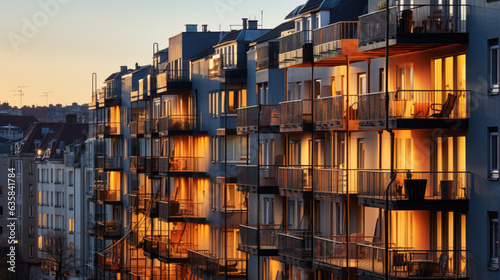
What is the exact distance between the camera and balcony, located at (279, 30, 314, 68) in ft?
128

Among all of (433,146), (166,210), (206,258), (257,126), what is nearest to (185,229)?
(166,210)

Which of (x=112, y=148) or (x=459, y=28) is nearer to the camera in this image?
(x=459, y=28)

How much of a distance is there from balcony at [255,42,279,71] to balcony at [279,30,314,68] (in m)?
4.05

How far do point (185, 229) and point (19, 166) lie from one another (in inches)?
2811

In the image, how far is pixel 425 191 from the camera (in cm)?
3105

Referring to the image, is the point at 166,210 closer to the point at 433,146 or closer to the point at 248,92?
the point at 248,92

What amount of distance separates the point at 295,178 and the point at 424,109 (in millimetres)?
10081

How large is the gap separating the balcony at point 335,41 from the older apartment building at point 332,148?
7 centimetres

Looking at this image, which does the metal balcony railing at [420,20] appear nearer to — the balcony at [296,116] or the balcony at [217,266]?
the balcony at [296,116]

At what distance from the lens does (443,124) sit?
100ft

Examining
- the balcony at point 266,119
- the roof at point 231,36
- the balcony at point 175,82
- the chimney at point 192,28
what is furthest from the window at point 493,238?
the chimney at point 192,28

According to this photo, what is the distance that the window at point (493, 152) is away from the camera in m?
29.0

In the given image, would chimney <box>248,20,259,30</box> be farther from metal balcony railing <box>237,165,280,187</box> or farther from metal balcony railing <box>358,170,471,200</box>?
metal balcony railing <box>358,170,471,200</box>

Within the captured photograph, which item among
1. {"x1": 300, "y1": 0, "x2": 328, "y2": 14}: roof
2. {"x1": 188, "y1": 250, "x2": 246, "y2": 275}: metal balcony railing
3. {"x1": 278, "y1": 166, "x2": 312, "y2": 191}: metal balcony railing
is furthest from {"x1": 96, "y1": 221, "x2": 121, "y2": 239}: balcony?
{"x1": 300, "y1": 0, "x2": 328, "y2": 14}: roof
